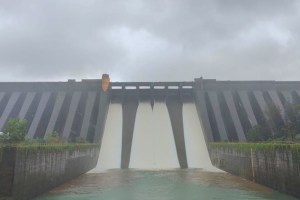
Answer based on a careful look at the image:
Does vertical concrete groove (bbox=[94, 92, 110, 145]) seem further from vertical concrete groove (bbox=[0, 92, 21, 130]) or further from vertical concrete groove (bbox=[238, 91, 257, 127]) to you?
vertical concrete groove (bbox=[238, 91, 257, 127])

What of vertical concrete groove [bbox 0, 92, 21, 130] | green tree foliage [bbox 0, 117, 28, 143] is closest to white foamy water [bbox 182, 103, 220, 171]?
green tree foliage [bbox 0, 117, 28, 143]

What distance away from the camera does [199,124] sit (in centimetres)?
4281

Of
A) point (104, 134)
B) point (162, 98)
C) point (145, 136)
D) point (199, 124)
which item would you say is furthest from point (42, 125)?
point (199, 124)

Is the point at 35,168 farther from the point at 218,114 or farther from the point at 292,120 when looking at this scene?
the point at 218,114

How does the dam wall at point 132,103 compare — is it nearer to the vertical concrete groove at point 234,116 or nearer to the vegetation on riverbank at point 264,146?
the vertical concrete groove at point 234,116

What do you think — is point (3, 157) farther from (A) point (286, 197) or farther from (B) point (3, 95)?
(B) point (3, 95)

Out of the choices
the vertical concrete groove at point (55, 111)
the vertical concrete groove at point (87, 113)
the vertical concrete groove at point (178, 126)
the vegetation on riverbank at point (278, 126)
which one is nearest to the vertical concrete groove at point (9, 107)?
the vertical concrete groove at point (55, 111)

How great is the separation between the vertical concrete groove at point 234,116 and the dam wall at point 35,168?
20801 millimetres

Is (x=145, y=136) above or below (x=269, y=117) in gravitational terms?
below

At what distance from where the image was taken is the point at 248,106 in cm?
4472

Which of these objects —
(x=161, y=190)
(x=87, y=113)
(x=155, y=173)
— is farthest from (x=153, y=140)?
(x=161, y=190)

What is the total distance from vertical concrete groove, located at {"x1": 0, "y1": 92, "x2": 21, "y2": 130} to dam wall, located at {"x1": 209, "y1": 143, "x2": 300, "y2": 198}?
28.4 metres

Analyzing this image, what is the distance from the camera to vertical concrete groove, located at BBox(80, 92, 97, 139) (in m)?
40.2

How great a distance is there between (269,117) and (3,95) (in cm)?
3685
